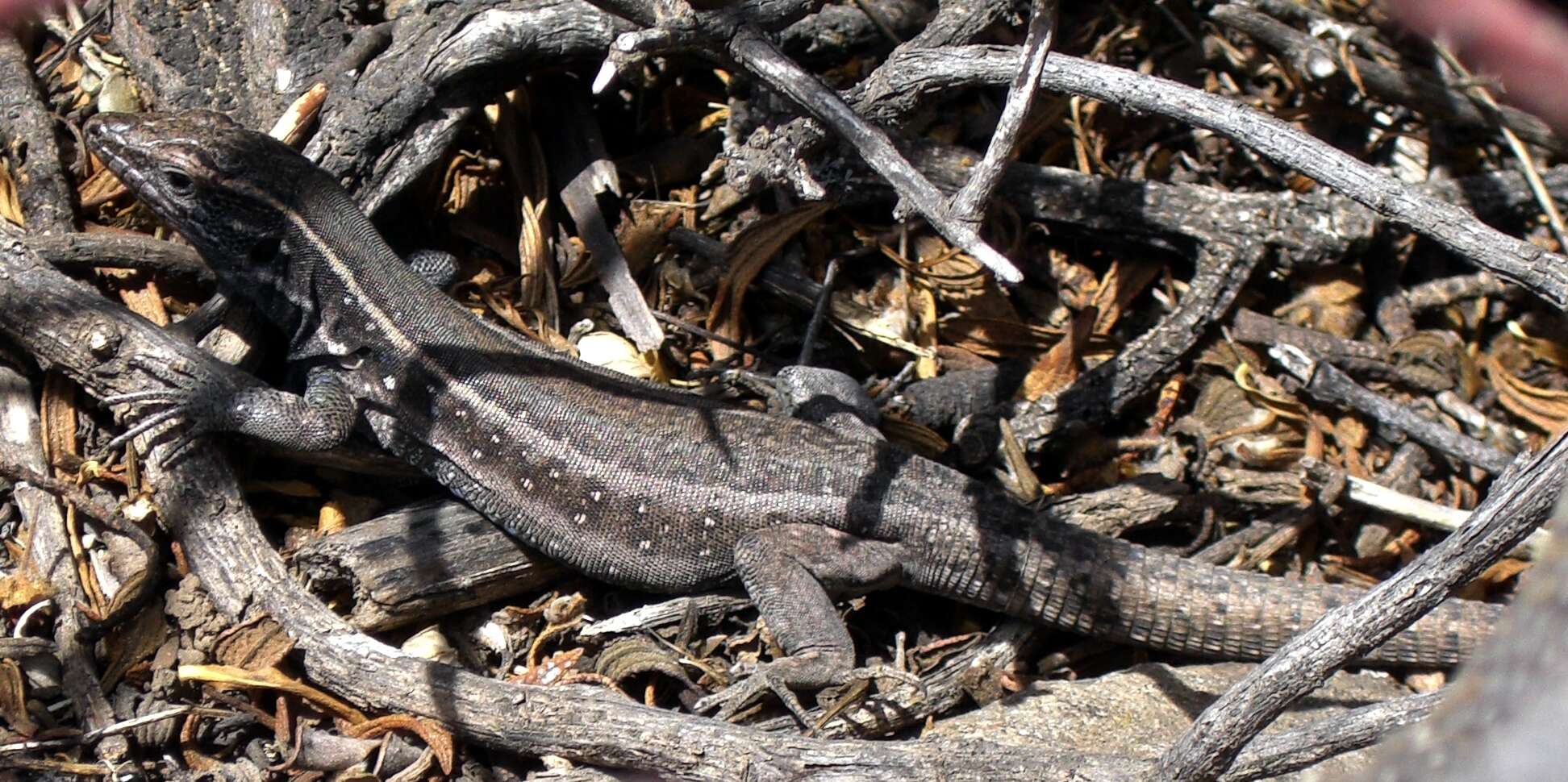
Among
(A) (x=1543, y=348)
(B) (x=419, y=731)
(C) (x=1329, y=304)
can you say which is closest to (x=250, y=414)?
(B) (x=419, y=731)

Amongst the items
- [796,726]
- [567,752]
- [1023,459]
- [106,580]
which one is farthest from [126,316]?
[1023,459]

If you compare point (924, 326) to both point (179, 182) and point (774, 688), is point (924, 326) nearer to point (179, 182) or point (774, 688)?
point (774, 688)

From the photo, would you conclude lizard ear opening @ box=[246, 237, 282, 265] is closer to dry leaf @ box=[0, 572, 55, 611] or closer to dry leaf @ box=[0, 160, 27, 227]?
dry leaf @ box=[0, 160, 27, 227]

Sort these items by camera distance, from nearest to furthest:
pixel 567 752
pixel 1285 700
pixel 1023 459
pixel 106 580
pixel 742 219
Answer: pixel 1285 700 < pixel 567 752 < pixel 106 580 < pixel 1023 459 < pixel 742 219

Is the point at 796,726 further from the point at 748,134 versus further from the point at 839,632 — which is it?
the point at 748,134

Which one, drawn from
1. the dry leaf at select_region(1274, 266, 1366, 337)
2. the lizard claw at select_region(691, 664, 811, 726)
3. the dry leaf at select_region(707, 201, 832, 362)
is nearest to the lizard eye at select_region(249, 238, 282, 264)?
the dry leaf at select_region(707, 201, 832, 362)

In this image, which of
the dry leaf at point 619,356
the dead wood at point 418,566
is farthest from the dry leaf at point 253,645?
the dry leaf at point 619,356
